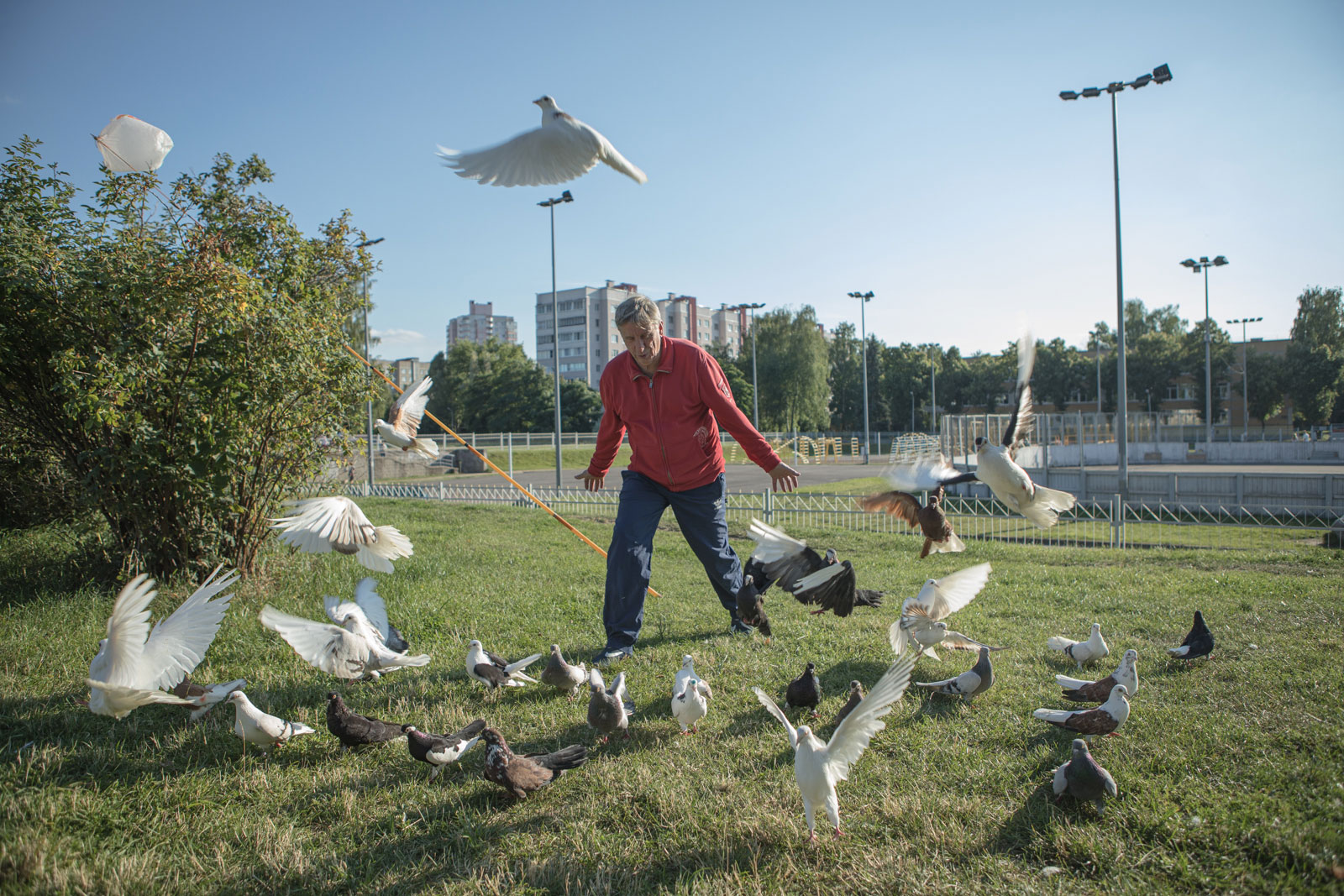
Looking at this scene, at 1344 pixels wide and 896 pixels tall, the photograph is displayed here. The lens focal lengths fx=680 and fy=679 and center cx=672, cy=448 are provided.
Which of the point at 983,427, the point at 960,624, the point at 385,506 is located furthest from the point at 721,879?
the point at 983,427

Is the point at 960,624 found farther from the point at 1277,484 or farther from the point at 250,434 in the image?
the point at 1277,484

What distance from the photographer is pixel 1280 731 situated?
3.14 metres

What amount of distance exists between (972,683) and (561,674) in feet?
7.57

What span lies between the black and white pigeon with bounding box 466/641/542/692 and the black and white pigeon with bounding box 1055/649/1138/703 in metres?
2.97

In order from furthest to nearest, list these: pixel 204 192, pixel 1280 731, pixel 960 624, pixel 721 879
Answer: pixel 204 192 < pixel 960 624 < pixel 1280 731 < pixel 721 879

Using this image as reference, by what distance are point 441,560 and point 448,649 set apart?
3497 millimetres

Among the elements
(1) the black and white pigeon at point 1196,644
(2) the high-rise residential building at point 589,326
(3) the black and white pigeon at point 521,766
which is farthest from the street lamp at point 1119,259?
(2) the high-rise residential building at point 589,326

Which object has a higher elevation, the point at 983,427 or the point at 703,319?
the point at 703,319

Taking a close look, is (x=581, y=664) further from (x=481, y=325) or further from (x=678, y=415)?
(x=481, y=325)

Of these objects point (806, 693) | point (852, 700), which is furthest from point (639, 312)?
point (852, 700)

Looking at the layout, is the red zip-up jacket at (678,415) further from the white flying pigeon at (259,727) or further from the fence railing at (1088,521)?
the fence railing at (1088,521)

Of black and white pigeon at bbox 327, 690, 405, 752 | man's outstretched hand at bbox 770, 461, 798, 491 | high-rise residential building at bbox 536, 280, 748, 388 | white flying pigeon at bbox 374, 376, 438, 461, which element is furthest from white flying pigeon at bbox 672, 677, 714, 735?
high-rise residential building at bbox 536, 280, 748, 388

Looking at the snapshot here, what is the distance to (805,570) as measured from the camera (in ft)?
12.7

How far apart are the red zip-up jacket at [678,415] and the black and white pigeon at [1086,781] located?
219 cm
